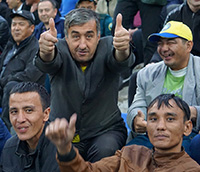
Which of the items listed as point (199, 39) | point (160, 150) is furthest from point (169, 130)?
point (199, 39)

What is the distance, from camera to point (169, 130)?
3020 mm

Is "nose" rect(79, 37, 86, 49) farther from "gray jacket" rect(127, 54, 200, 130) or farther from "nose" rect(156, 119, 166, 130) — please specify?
"nose" rect(156, 119, 166, 130)

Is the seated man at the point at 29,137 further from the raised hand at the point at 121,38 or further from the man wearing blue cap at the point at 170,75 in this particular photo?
the man wearing blue cap at the point at 170,75

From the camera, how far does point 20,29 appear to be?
5.94 metres

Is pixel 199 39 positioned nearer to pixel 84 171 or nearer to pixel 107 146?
pixel 107 146

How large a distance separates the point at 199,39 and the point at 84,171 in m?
2.48

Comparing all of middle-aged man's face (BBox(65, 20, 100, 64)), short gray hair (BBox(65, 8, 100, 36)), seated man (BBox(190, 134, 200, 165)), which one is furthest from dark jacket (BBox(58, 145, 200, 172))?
short gray hair (BBox(65, 8, 100, 36))

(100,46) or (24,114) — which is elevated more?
(100,46)

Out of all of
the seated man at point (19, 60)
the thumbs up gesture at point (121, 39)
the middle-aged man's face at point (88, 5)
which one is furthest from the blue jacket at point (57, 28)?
the thumbs up gesture at point (121, 39)

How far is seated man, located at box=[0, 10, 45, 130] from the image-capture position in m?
5.63

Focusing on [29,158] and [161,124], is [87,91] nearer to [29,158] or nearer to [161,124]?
[29,158]

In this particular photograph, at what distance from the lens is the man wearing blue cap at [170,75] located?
3.80 m

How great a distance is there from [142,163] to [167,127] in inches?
11.7

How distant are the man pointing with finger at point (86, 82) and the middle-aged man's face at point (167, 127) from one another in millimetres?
668
